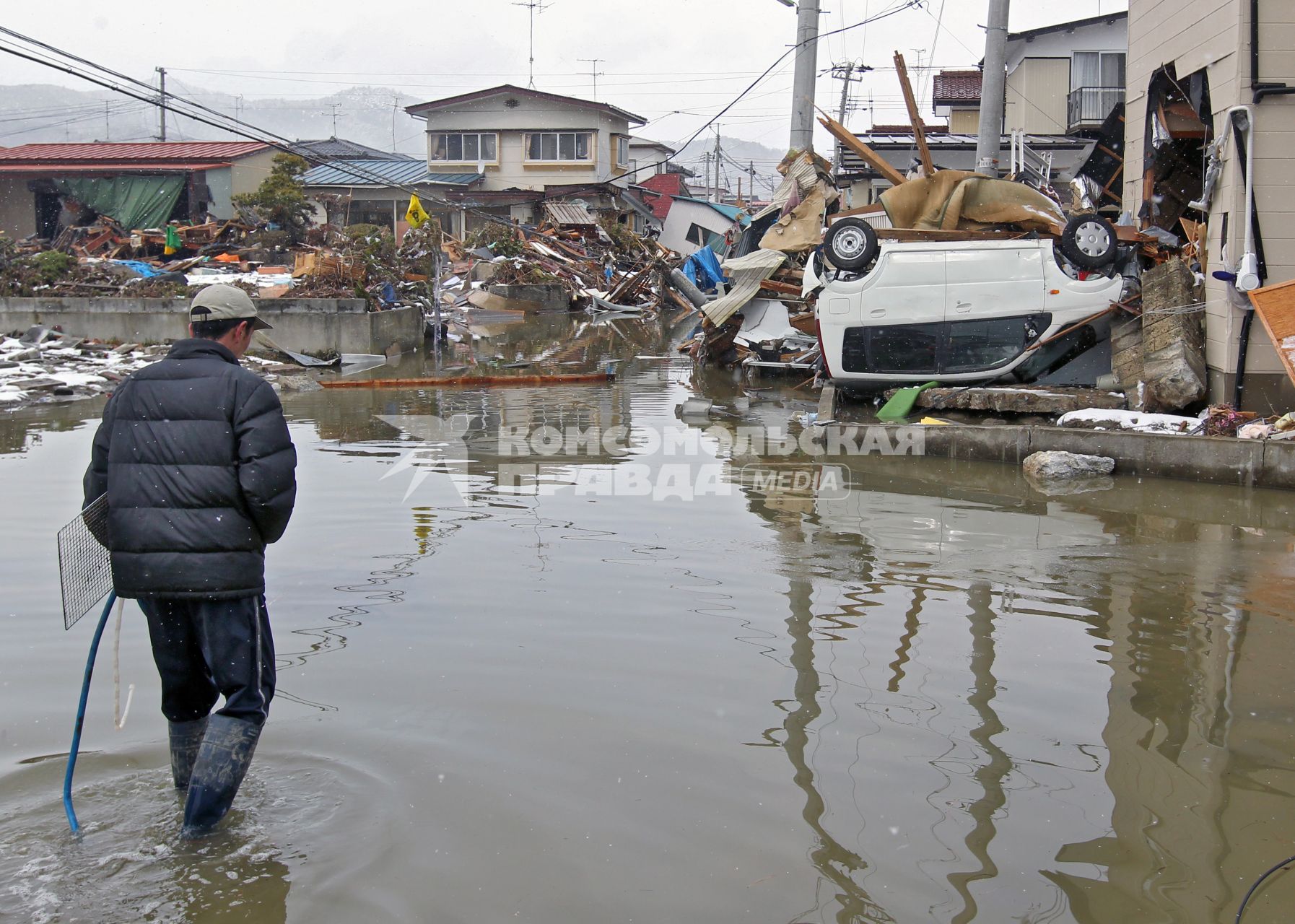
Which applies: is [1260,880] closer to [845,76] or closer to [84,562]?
[84,562]

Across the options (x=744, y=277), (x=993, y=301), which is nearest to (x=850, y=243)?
(x=993, y=301)

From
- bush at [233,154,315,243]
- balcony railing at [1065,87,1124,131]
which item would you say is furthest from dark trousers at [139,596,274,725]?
balcony railing at [1065,87,1124,131]

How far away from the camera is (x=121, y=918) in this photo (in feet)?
10.1

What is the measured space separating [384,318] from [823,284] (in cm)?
1000

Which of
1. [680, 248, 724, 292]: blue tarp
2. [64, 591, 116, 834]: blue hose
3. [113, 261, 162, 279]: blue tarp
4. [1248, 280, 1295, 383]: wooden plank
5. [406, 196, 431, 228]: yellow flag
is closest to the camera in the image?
[64, 591, 116, 834]: blue hose

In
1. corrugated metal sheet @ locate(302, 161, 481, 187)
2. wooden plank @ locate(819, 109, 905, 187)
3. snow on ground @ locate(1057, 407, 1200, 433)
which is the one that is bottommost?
snow on ground @ locate(1057, 407, 1200, 433)

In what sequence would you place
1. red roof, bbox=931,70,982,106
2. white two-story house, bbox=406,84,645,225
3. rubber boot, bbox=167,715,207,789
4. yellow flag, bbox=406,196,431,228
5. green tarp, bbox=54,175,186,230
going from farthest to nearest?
white two-story house, bbox=406,84,645,225
red roof, bbox=931,70,982,106
green tarp, bbox=54,175,186,230
yellow flag, bbox=406,196,431,228
rubber boot, bbox=167,715,207,789

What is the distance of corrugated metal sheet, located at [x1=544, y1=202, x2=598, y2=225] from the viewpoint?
42.0m

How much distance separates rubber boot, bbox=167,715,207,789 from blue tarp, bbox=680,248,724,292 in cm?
2153

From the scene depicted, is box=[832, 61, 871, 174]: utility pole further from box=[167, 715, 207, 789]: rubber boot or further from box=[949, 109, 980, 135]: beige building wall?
box=[167, 715, 207, 789]: rubber boot

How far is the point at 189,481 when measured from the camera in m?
3.34

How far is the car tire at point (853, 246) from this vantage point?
13438mm

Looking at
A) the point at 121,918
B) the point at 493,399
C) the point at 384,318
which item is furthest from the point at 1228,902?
the point at 384,318

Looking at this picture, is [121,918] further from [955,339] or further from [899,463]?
[955,339]
